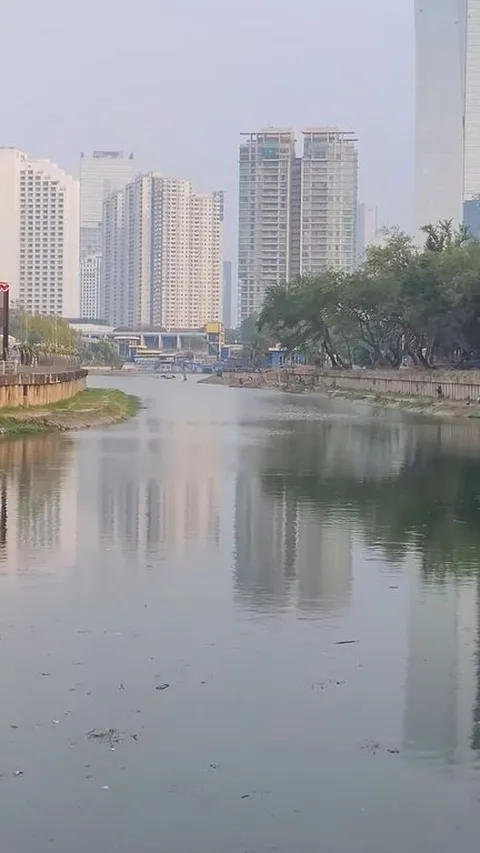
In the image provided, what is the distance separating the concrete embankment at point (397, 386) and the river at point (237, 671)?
39955 mm

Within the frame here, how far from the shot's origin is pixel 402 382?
8006cm

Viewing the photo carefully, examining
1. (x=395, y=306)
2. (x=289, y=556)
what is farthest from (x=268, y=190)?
(x=289, y=556)

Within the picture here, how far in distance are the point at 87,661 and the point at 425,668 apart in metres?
3.17

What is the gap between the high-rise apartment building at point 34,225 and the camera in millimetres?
181375

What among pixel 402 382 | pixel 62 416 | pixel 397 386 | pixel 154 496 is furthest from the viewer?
pixel 397 386

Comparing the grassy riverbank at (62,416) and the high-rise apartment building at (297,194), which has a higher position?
the high-rise apartment building at (297,194)

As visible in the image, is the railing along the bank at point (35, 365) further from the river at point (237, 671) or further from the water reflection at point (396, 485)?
the river at point (237, 671)

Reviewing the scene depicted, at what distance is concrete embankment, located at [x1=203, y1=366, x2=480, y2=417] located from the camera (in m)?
64.9

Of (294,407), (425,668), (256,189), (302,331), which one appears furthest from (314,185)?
(425,668)

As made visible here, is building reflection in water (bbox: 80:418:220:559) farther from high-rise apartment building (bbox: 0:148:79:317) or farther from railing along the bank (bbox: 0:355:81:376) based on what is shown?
high-rise apartment building (bbox: 0:148:79:317)

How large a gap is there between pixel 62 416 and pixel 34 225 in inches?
5823

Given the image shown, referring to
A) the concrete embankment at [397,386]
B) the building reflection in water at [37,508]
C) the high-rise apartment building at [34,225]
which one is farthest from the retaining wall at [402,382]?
the high-rise apartment building at [34,225]

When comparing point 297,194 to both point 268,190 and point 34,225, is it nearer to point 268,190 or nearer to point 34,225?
point 268,190

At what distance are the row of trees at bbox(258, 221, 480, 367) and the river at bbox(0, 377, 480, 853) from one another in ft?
153
